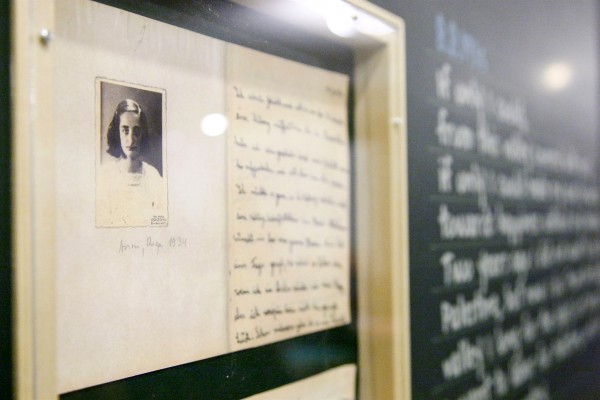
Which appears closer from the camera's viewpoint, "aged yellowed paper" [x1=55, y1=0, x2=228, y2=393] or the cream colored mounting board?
"aged yellowed paper" [x1=55, y1=0, x2=228, y2=393]

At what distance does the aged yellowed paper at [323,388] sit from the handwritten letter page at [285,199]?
0.09 meters

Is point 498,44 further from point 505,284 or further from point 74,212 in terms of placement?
point 74,212


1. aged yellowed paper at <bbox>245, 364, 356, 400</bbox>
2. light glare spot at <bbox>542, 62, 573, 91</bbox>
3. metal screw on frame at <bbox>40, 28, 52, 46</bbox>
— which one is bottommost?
aged yellowed paper at <bbox>245, 364, 356, 400</bbox>

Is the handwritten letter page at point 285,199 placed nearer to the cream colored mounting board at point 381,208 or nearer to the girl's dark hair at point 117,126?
the cream colored mounting board at point 381,208

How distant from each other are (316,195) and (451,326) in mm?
543

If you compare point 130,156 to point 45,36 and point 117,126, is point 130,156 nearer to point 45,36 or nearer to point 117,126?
point 117,126

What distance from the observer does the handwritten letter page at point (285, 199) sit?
0.84 metres

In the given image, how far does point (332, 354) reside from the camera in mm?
1008

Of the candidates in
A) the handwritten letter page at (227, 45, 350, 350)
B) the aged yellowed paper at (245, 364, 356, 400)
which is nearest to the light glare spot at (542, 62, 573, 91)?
the handwritten letter page at (227, 45, 350, 350)

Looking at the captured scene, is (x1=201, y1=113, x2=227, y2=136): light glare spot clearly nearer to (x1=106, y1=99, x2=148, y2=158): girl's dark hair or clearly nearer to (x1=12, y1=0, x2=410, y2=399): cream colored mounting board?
(x1=106, y1=99, x2=148, y2=158): girl's dark hair

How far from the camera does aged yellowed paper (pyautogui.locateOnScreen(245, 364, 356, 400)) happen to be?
0.90 metres

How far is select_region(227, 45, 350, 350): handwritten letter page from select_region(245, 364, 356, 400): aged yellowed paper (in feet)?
0.29

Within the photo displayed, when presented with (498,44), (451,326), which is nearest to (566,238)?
(498,44)

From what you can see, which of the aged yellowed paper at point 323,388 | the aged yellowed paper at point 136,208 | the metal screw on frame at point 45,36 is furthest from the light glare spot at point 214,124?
the aged yellowed paper at point 323,388
